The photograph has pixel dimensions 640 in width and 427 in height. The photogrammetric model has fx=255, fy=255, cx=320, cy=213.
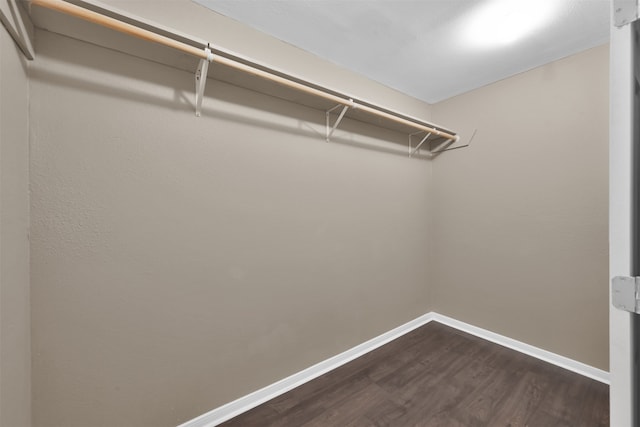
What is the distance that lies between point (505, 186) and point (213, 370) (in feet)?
8.85

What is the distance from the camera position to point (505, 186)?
2.30 meters

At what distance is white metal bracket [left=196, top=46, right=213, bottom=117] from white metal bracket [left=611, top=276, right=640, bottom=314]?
182 cm

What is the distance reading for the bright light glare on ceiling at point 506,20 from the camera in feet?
4.82

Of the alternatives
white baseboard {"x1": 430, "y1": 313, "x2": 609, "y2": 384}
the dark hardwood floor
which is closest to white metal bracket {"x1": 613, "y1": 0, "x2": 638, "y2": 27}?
the dark hardwood floor

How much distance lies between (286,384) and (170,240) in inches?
49.4

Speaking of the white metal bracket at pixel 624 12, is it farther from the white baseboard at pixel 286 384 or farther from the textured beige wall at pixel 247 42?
the white baseboard at pixel 286 384

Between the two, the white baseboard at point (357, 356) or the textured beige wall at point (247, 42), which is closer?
the textured beige wall at point (247, 42)

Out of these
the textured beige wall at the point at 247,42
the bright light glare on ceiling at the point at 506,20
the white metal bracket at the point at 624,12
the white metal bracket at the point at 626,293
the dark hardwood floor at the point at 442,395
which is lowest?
the dark hardwood floor at the point at 442,395

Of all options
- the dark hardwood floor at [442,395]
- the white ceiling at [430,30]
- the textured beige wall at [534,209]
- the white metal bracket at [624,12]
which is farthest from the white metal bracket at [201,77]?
the textured beige wall at [534,209]

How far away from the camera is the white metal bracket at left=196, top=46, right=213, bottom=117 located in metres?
1.24

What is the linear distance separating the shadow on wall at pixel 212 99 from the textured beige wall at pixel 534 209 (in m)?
1.09

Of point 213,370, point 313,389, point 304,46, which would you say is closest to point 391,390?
point 313,389

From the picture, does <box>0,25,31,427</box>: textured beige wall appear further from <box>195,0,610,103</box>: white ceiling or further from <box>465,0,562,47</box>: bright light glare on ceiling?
<box>465,0,562,47</box>: bright light glare on ceiling

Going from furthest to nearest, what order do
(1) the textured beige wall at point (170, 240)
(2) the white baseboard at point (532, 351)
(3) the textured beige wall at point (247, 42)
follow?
(2) the white baseboard at point (532, 351)
(3) the textured beige wall at point (247, 42)
(1) the textured beige wall at point (170, 240)
